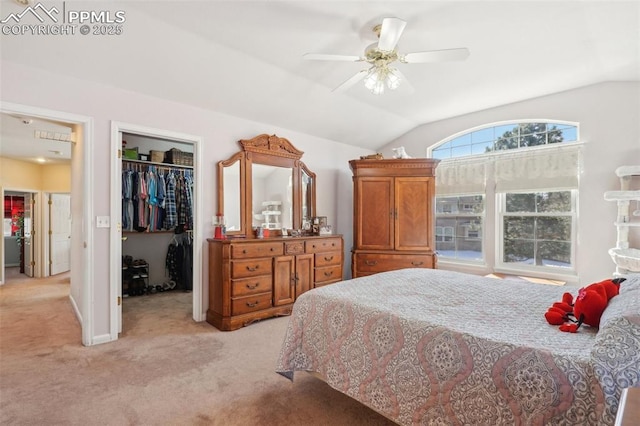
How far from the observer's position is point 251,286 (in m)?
3.31

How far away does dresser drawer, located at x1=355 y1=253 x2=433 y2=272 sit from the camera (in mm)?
4102

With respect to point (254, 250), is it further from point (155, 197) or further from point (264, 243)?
point (155, 197)

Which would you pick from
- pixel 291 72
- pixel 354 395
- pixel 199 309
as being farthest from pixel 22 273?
pixel 354 395

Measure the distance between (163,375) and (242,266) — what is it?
1.21m

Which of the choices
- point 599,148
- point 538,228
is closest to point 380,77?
point 599,148

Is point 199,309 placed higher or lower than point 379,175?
lower

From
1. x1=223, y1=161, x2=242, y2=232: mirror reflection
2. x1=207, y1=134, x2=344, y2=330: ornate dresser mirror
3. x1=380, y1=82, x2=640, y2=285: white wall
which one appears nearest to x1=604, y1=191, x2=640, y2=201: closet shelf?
x1=380, y1=82, x2=640, y2=285: white wall

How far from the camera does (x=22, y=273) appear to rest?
6.53 meters

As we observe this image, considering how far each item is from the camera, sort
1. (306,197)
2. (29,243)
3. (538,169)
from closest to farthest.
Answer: (538,169)
(306,197)
(29,243)

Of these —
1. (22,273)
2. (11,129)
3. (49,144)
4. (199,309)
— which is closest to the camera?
(199,309)

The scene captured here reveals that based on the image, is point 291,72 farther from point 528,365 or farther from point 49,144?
point 49,144

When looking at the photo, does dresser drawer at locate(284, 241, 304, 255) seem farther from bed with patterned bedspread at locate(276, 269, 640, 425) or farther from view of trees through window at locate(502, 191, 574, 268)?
view of trees through window at locate(502, 191, 574, 268)

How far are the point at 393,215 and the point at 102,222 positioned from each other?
11.1ft

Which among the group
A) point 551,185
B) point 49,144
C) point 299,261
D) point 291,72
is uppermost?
point 291,72
